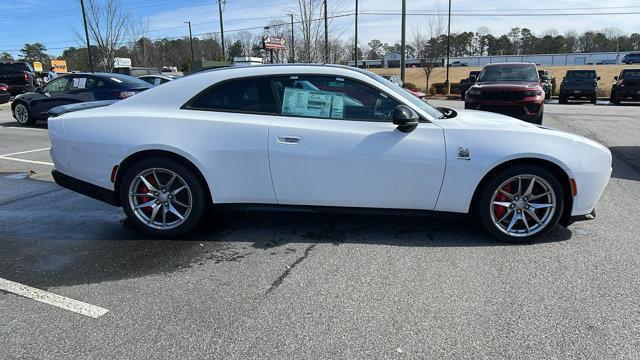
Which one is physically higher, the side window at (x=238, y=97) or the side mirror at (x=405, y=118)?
the side window at (x=238, y=97)

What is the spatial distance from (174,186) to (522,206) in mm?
3079

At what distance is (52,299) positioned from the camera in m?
3.23

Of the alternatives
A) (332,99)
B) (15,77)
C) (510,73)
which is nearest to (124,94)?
(332,99)

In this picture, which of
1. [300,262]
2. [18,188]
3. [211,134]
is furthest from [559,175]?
[18,188]

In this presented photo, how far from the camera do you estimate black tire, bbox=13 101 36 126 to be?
13.2m

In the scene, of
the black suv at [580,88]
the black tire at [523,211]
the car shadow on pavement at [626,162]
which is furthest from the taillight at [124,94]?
the black suv at [580,88]

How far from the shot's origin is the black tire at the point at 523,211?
3.95 meters

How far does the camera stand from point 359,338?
271 centimetres

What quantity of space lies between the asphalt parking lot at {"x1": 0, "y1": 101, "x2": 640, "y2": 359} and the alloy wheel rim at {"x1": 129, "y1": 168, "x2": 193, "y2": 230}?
0.20 m

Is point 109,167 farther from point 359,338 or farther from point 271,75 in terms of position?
point 359,338

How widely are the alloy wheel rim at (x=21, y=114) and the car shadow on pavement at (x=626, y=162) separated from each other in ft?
46.5

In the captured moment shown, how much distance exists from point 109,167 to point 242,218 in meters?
1.38

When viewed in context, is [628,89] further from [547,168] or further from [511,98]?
[547,168]

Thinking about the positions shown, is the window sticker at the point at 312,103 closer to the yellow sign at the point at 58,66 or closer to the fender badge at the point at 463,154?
the fender badge at the point at 463,154
